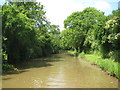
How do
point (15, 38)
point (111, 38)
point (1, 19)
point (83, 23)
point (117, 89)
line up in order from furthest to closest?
point (83, 23)
point (15, 38)
point (1, 19)
point (111, 38)
point (117, 89)

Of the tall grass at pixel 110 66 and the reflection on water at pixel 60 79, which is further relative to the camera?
the tall grass at pixel 110 66

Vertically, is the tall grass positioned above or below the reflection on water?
above

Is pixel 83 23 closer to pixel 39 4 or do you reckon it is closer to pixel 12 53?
pixel 39 4

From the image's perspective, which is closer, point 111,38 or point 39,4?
point 111,38

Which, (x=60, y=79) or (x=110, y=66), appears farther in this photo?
(x=110, y=66)

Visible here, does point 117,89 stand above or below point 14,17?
below

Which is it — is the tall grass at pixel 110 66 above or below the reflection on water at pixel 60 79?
above

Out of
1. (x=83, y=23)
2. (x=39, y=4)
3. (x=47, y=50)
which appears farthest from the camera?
(x=47, y=50)

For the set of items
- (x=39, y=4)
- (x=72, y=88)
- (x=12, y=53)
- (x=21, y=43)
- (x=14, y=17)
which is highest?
(x=39, y=4)

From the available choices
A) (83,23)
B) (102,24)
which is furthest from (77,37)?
(102,24)

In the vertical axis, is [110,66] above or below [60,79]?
above

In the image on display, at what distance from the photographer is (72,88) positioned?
27.1 feet

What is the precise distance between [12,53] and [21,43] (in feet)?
5.10

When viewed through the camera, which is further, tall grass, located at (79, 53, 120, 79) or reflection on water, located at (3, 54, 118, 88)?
tall grass, located at (79, 53, 120, 79)
